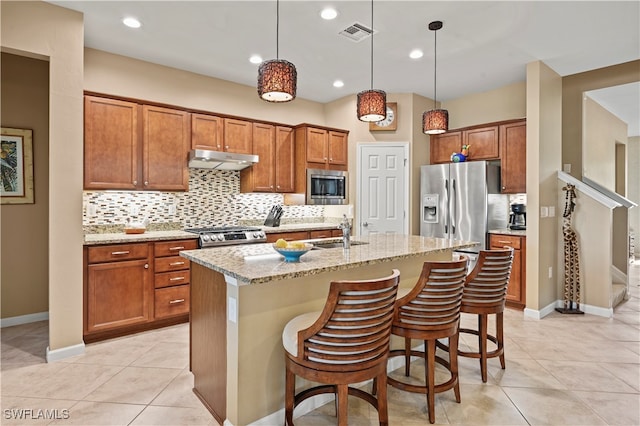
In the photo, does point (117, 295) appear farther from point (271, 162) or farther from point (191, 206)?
point (271, 162)

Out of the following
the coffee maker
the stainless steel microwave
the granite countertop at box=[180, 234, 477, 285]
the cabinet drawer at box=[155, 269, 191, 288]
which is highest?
the stainless steel microwave

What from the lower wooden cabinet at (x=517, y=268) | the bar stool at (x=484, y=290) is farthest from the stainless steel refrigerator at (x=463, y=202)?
the bar stool at (x=484, y=290)

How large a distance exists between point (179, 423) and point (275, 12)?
324cm

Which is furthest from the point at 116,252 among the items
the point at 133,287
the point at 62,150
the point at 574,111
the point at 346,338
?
the point at 574,111

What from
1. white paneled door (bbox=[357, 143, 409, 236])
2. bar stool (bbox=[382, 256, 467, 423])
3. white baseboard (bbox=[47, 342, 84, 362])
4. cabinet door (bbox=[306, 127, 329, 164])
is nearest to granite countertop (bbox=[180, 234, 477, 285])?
bar stool (bbox=[382, 256, 467, 423])

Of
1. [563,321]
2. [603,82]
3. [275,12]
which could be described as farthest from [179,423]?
[603,82]

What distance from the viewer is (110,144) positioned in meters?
Result: 3.72

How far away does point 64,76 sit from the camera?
2.99 metres

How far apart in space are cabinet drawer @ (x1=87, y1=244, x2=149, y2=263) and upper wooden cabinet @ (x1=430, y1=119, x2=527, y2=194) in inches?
175

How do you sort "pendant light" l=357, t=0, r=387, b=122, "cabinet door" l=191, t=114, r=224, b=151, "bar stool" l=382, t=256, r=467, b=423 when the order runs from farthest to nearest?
"cabinet door" l=191, t=114, r=224, b=151 < "pendant light" l=357, t=0, r=387, b=122 < "bar stool" l=382, t=256, r=467, b=423

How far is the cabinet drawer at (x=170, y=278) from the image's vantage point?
369 centimetres

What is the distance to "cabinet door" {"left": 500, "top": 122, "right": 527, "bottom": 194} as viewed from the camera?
181 inches

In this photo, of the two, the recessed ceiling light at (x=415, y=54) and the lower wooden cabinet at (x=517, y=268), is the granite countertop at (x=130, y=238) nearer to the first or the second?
the recessed ceiling light at (x=415, y=54)

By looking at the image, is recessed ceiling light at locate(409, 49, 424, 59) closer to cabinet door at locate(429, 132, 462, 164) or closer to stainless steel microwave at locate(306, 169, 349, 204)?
cabinet door at locate(429, 132, 462, 164)
